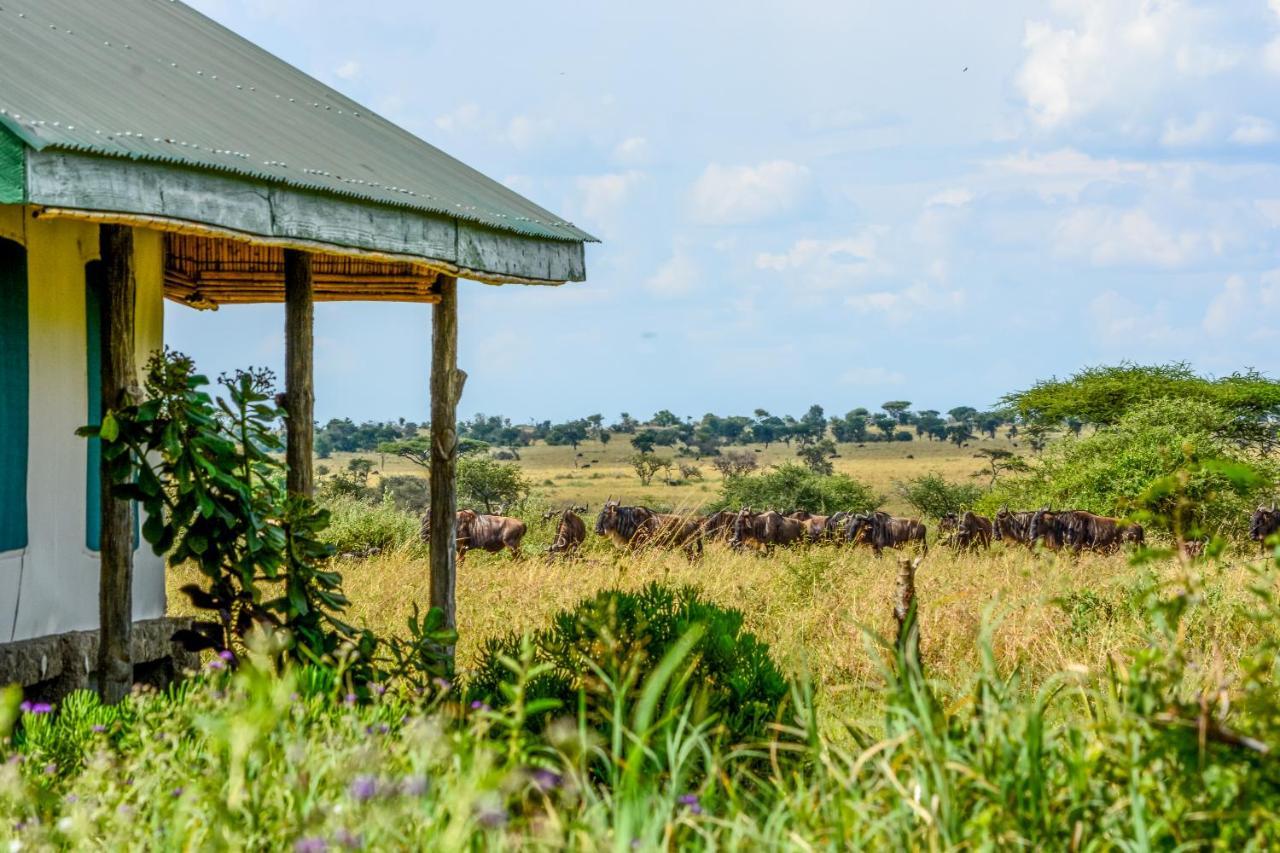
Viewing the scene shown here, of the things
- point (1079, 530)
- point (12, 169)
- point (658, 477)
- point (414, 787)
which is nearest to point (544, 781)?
point (414, 787)

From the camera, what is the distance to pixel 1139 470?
23531 mm

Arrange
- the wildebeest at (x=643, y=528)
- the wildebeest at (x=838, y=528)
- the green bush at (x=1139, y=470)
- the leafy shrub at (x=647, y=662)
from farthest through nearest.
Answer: the green bush at (x=1139, y=470), the wildebeest at (x=838, y=528), the wildebeest at (x=643, y=528), the leafy shrub at (x=647, y=662)

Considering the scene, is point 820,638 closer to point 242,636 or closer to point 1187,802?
point 242,636

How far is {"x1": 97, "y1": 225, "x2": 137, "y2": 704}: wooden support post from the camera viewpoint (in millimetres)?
6172

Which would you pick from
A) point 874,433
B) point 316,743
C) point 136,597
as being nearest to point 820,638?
point 136,597

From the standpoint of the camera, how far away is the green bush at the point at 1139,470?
22.2 m

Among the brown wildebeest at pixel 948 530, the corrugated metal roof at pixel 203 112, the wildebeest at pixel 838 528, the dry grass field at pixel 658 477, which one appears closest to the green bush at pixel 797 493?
the dry grass field at pixel 658 477

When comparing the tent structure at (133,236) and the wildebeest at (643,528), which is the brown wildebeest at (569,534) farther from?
the tent structure at (133,236)

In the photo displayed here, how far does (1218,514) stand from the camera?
2228 centimetres

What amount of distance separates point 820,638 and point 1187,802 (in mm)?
7047

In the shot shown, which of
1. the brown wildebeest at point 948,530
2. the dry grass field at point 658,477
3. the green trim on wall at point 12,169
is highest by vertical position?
the green trim on wall at point 12,169

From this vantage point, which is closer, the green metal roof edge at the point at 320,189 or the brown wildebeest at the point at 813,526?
the green metal roof edge at the point at 320,189

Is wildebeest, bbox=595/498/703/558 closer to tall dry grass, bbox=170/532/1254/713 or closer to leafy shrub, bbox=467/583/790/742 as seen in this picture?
tall dry grass, bbox=170/532/1254/713

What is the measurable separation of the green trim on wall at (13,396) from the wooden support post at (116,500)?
0.80m
